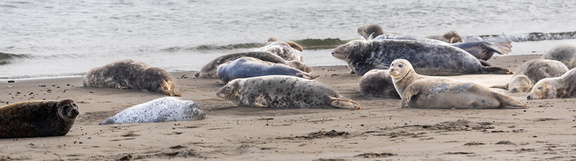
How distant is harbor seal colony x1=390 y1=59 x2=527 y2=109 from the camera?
6.86 m

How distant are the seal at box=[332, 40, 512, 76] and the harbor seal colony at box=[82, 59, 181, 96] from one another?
2627 mm

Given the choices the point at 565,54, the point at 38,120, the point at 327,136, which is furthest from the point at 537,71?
the point at 38,120

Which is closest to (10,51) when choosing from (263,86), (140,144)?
(263,86)

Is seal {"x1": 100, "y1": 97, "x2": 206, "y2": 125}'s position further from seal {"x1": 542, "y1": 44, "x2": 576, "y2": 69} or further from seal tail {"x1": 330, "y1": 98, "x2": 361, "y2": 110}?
seal {"x1": 542, "y1": 44, "x2": 576, "y2": 69}

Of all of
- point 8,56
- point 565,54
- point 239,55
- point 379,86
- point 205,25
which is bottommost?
point 8,56

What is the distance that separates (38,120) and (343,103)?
2.72m

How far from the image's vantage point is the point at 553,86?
25.3 feet

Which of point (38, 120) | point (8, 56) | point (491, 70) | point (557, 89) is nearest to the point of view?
point (38, 120)

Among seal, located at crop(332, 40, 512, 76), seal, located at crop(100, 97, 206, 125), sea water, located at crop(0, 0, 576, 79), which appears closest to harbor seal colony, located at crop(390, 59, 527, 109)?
seal, located at crop(100, 97, 206, 125)

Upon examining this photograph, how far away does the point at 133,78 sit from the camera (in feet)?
32.2

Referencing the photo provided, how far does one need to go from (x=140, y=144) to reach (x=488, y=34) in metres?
14.9

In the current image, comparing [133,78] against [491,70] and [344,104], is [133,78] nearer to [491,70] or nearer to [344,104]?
[344,104]

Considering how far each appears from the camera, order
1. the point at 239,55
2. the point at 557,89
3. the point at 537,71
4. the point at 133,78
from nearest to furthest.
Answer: the point at 557,89 < the point at 537,71 < the point at 133,78 < the point at 239,55

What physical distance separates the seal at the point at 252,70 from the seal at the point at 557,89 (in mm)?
2575
